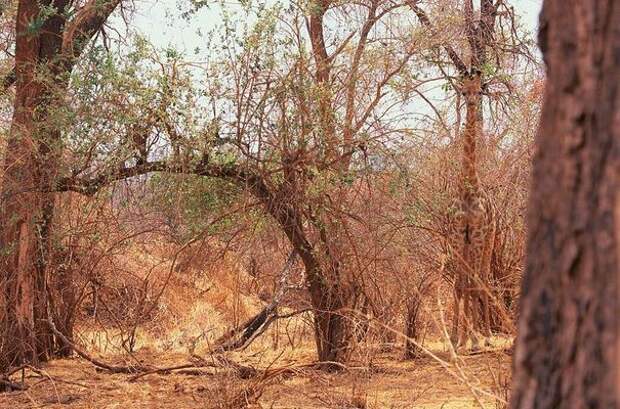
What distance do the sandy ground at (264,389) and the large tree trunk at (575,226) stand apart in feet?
17.3

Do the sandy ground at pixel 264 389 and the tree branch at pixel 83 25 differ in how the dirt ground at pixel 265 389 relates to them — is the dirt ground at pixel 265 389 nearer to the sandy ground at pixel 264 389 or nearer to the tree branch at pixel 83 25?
the sandy ground at pixel 264 389

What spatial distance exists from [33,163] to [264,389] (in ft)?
9.87

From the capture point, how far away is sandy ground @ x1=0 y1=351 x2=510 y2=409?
7.62m

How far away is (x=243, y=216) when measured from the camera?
905 cm

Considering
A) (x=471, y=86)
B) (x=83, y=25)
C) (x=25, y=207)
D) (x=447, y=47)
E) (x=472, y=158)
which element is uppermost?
(x=83, y=25)

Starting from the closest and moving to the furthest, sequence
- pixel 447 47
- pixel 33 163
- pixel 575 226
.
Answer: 1. pixel 575 226
2. pixel 33 163
3. pixel 447 47

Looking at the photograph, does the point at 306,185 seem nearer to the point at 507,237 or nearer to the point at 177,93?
the point at 177,93

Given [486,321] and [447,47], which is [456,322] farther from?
[447,47]

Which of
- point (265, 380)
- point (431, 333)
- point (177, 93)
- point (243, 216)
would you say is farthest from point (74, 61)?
point (431, 333)

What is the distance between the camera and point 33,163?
8727 mm

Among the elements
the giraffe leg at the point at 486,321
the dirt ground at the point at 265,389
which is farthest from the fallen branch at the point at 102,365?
the giraffe leg at the point at 486,321

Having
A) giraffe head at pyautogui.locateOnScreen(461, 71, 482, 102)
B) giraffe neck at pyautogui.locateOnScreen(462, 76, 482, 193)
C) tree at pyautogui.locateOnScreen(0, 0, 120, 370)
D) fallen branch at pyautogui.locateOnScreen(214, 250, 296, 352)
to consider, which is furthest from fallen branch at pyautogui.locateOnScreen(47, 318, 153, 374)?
giraffe head at pyautogui.locateOnScreen(461, 71, 482, 102)

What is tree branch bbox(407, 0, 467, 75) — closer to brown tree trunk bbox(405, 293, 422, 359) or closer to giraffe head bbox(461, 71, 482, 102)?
giraffe head bbox(461, 71, 482, 102)

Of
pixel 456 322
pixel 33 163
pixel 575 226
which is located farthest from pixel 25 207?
pixel 575 226
